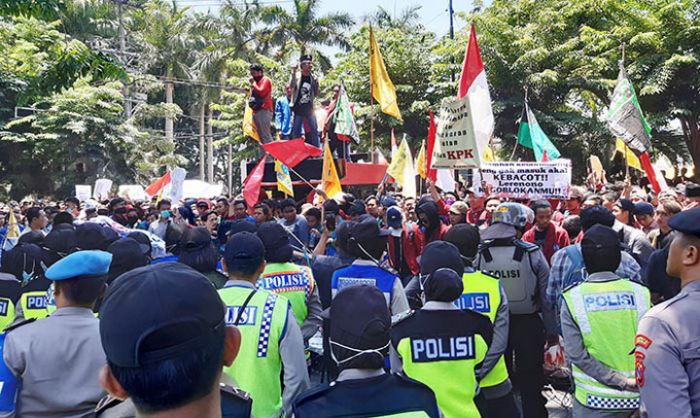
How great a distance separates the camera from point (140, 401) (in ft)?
4.61

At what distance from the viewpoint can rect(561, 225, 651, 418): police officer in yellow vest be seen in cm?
378

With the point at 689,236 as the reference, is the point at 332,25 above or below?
above

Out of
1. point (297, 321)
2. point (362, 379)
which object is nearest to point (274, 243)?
point (297, 321)

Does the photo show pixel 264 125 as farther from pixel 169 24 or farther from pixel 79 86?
pixel 169 24

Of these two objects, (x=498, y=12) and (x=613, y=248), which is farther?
(x=498, y=12)

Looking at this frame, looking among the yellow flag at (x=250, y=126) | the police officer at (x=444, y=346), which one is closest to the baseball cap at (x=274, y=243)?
the police officer at (x=444, y=346)

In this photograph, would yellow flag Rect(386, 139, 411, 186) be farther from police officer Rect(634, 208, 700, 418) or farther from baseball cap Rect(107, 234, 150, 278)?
police officer Rect(634, 208, 700, 418)

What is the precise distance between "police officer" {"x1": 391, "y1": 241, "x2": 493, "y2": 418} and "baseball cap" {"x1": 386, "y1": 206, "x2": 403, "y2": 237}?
373 cm

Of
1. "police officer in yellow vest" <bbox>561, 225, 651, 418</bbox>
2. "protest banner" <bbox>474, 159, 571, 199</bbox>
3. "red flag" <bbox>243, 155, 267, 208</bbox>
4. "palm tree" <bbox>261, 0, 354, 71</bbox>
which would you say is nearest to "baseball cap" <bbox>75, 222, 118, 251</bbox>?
"police officer in yellow vest" <bbox>561, 225, 651, 418</bbox>

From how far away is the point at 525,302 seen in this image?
5289 mm

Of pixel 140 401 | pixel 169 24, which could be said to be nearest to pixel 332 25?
pixel 169 24

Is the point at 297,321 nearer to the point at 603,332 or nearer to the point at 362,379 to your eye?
the point at 362,379

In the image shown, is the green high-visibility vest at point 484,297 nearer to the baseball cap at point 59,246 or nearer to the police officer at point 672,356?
the police officer at point 672,356

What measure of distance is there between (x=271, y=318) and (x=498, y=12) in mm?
24752
